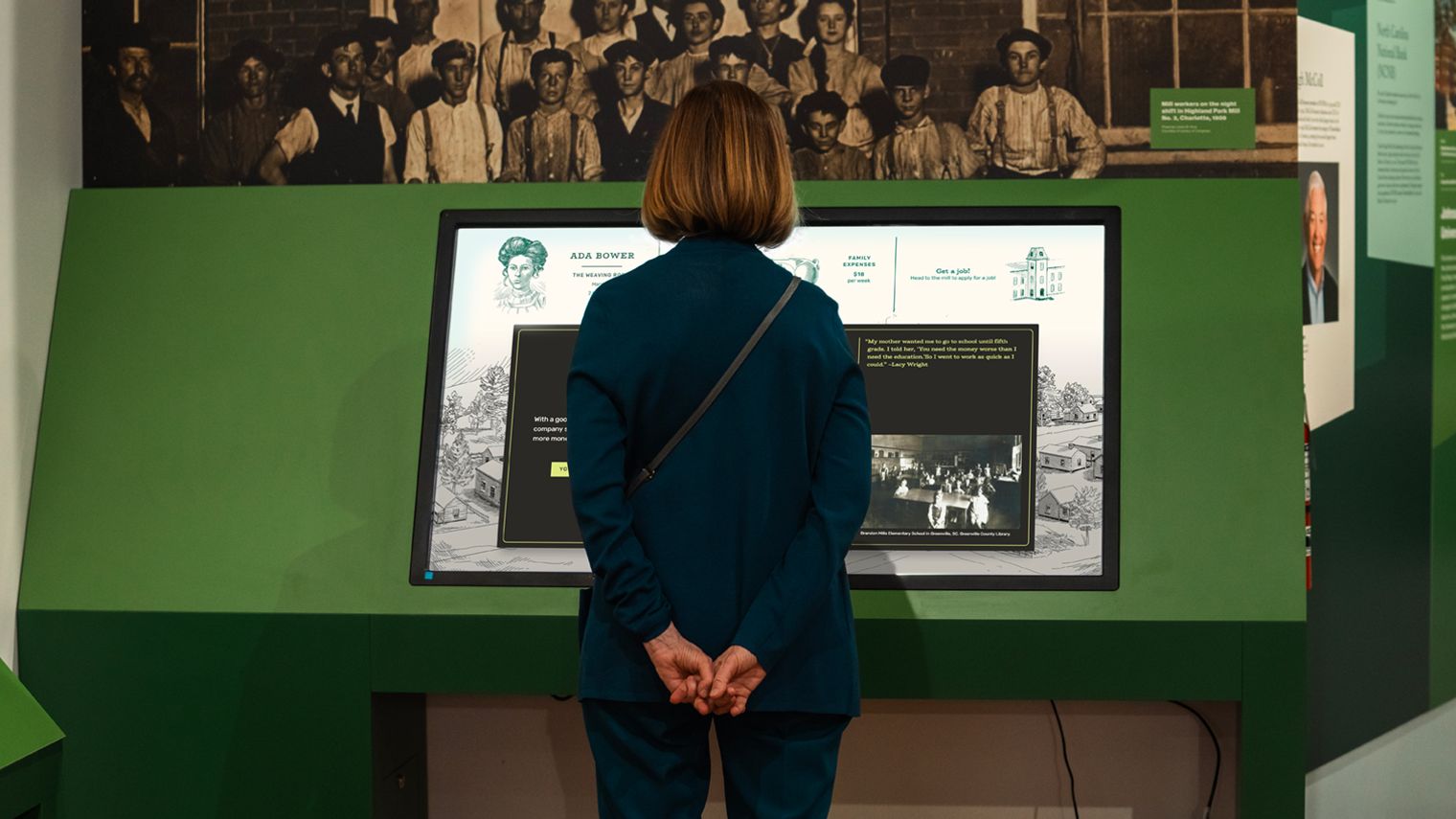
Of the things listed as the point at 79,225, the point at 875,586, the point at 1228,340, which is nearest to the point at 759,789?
the point at 875,586

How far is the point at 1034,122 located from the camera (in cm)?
366

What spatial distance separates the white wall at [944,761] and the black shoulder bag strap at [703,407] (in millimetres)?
1645

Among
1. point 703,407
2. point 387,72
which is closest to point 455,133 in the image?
point 387,72

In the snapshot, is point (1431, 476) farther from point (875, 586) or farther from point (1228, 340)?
point (875, 586)

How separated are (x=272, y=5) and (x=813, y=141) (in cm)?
167

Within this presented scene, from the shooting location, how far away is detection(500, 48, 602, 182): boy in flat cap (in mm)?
3742

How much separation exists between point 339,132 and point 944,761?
253cm

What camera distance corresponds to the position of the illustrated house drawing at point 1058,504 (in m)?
3.04

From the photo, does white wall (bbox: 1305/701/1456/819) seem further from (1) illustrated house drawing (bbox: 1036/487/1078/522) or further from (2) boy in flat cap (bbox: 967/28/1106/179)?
(2) boy in flat cap (bbox: 967/28/1106/179)

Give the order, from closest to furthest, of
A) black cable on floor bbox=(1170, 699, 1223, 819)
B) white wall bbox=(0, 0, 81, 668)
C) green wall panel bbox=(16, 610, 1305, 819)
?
green wall panel bbox=(16, 610, 1305, 819)
white wall bbox=(0, 0, 81, 668)
black cable on floor bbox=(1170, 699, 1223, 819)

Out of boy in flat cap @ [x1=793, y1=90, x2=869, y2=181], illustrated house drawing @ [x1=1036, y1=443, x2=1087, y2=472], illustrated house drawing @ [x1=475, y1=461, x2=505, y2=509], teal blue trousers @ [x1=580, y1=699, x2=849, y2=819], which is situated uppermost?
boy in flat cap @ [x1=793, y1=90, x2=869, y2=181]

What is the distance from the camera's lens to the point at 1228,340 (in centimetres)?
314

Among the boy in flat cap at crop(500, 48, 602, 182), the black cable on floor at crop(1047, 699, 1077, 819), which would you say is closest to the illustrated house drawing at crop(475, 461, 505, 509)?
the boy in flat cap at crop(500, 48, 602, 182)

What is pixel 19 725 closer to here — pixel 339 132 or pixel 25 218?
pixel 25 218
